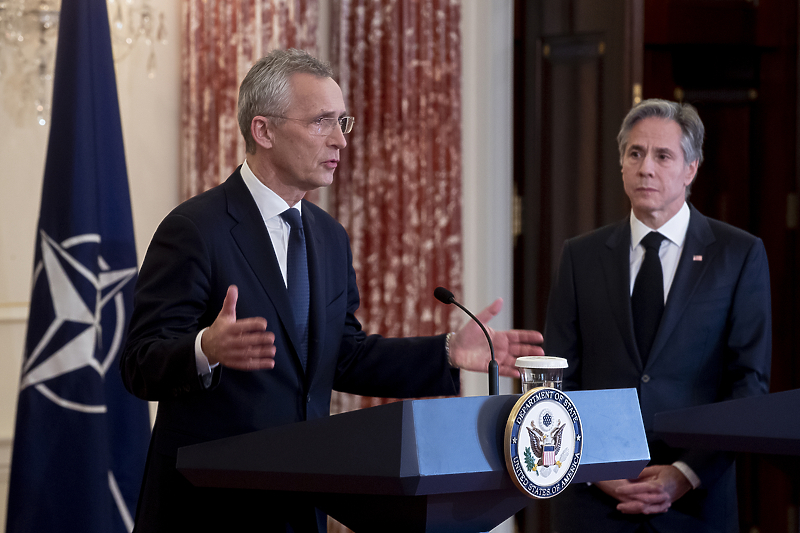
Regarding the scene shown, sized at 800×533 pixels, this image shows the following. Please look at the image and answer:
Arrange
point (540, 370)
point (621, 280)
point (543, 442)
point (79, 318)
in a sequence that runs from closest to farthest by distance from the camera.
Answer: point (543, 442), point (540, 370), point (621, 280), point (79, 318)

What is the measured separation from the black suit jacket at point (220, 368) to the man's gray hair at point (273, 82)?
8.0 inches

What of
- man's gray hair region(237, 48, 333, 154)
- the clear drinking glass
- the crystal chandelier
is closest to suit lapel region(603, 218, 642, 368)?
the clear drinking glass

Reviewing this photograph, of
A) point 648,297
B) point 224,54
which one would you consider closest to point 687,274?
point 648,297

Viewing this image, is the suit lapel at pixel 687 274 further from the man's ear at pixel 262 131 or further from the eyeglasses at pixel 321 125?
the man's ear at pixel 262 131

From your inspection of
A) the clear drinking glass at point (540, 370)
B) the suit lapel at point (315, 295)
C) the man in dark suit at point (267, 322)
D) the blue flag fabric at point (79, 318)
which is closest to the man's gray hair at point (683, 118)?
the man in dark suit at point (267, 322)

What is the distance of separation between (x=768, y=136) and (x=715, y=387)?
225 centimetres

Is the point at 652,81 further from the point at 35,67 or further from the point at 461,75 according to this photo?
the point at 35,67

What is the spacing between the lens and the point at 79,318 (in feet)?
9.51

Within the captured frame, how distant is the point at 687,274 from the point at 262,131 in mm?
1243

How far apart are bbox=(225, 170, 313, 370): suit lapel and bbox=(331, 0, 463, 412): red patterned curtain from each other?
5.83ft

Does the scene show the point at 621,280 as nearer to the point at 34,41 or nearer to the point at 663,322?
the point at 663,322

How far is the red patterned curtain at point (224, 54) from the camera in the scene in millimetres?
3479

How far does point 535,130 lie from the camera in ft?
12.7

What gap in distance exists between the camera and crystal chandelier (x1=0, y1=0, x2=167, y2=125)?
11.5 feet
